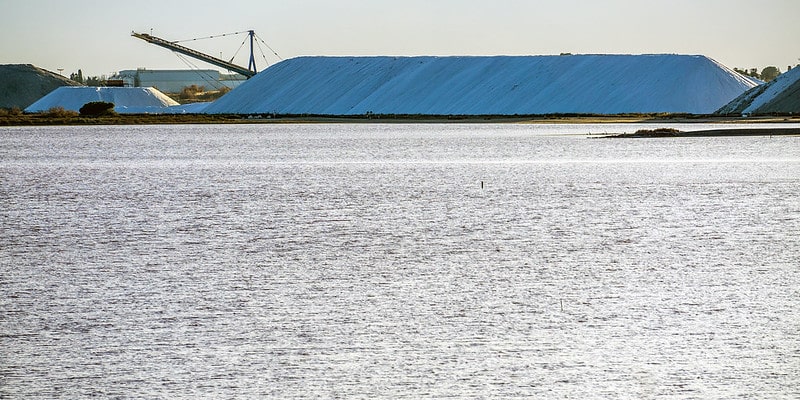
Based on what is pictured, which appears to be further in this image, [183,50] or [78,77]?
[78,77]

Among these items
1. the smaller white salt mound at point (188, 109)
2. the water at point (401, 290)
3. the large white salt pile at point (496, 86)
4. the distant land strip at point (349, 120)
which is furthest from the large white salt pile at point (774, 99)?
the water at point (401, 290)

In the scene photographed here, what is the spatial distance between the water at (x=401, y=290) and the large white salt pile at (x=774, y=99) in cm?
3999

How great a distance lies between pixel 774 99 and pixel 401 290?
52.2 metres

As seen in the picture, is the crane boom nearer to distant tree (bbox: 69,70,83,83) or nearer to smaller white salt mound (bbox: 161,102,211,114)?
smaller white salt mound (bbox: 161,102,211,114)

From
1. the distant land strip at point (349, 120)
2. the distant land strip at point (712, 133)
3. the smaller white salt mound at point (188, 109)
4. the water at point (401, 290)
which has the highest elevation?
the water at point (401, 290)

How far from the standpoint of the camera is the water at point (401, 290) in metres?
5.71

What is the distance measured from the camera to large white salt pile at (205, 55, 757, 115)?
75562 mm

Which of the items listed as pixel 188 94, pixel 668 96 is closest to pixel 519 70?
pixel 668 96

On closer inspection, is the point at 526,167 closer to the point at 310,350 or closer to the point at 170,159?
the point at 170,159

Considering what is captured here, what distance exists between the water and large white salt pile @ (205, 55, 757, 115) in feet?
193

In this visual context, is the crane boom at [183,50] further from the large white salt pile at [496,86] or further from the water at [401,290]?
the water at [401,290]

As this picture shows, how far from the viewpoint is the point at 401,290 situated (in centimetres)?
803

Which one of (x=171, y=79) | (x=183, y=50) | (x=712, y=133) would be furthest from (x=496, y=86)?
(x=171, y=79)

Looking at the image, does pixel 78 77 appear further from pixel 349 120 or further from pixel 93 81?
pixel 349 120
